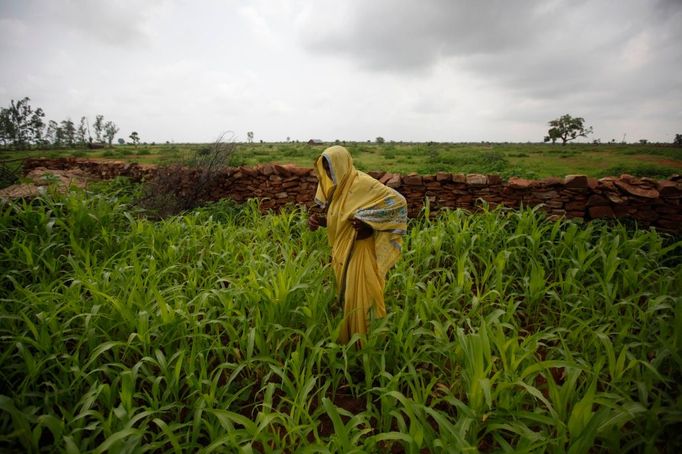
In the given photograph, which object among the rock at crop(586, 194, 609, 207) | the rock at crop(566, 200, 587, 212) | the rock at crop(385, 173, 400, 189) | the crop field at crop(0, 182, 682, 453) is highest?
the rock at crop(385, 173, 400, 189)

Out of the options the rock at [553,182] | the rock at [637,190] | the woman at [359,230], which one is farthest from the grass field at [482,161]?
the woman at [359,230]

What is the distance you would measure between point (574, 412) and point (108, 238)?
171 inches

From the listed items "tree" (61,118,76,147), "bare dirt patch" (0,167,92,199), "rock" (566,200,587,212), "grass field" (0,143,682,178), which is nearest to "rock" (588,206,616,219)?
Result: "rock" (566,200,587,212)

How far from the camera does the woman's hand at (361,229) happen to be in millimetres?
2188

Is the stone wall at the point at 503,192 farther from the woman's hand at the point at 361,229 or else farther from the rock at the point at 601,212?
the woman's hand at the point at 361,229

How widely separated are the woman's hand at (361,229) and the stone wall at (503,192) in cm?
313

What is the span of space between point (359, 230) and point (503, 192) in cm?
384

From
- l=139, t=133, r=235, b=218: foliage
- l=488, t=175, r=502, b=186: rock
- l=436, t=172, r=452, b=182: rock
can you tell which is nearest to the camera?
l=488, t=175, r=502, b=186: rock

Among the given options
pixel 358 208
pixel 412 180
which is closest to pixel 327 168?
pixel 358 208

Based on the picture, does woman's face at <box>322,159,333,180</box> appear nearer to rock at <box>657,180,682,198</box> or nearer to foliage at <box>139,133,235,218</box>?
foliage at <box>139,133,235,218</box>

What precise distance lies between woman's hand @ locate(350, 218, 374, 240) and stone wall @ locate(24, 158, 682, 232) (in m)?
3.13

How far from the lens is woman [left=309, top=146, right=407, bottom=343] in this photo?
2.19 metres

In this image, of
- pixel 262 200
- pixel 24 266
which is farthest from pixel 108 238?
pixel 262 200

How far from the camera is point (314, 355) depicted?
1.97m
